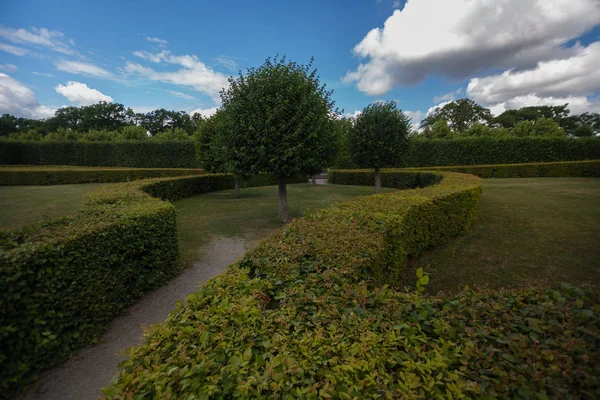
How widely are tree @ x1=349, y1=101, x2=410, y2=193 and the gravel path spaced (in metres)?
11.8

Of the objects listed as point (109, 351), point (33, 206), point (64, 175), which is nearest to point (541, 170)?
point (109, 351)

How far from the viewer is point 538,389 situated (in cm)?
137

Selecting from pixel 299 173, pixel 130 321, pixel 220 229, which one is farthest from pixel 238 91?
pixel 130 321

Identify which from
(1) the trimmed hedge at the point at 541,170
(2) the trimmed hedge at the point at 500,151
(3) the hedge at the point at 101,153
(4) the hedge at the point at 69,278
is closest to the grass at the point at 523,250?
(4) the hedge at the point at 69,278

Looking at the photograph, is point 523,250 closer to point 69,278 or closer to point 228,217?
point 69,278

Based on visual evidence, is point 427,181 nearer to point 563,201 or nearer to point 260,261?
point 563,201

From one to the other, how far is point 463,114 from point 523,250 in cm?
6716

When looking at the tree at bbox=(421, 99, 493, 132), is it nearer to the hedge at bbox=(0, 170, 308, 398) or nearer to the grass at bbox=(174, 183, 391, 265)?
the grass at bbox=(174, 183, 391, 265)

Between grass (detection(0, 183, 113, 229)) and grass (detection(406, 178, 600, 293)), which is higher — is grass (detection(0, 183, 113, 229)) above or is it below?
above

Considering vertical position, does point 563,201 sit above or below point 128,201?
below

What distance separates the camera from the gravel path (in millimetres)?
3479

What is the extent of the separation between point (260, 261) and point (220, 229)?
7509 mm

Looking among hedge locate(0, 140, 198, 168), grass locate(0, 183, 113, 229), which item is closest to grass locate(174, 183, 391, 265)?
grass locate(0, 183, 113, 229)

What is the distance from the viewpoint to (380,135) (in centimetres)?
1559
